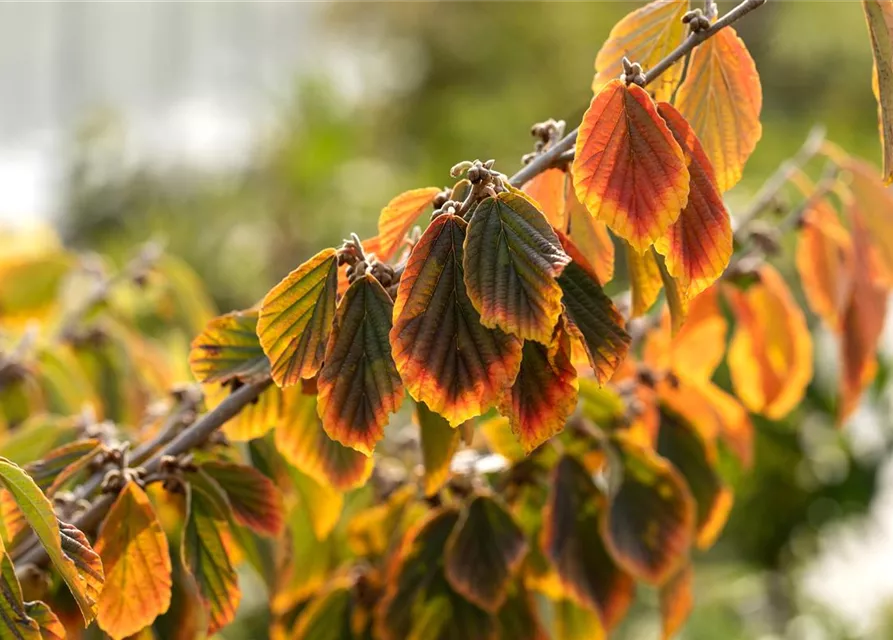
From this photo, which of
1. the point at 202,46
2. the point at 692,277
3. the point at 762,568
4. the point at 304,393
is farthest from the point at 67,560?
the point at 202,46

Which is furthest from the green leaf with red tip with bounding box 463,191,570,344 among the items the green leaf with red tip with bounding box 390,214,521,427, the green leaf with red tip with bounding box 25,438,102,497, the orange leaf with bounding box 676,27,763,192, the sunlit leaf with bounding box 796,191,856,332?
the sunlit leaf with bounding box 796,191,856,332

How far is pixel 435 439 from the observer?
1.69ft

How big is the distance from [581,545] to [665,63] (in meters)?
0.30

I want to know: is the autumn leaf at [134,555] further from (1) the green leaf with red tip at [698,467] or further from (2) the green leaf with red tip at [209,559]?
(1) the green leaf with red tip at [698,467]

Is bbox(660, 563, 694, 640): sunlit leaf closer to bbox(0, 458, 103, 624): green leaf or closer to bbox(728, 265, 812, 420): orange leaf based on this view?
bbox(728, 265, 812, 420): orange leaf

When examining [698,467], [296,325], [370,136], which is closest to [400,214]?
[296,325]

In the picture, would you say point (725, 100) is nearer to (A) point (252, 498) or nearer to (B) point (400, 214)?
(B) point (400, 214)

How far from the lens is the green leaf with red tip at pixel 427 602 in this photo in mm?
606

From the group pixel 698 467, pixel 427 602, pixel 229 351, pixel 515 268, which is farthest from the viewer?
pixel 698 467

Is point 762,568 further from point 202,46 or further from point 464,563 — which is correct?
point 202,46

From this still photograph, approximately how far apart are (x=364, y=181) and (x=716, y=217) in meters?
3.56

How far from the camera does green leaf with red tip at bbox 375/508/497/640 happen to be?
61 centimetres

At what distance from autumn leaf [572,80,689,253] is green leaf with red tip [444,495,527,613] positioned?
0.24 m

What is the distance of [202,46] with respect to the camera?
21.3 feet
